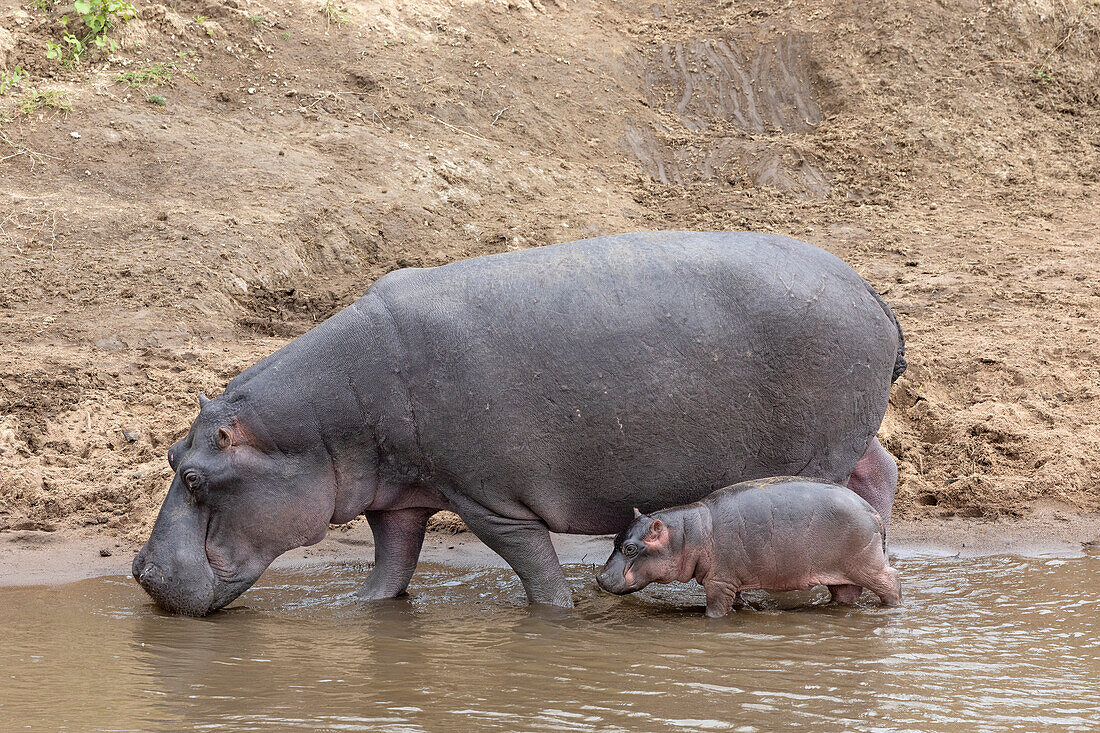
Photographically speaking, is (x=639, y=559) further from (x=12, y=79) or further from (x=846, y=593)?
(x=12, y=79)

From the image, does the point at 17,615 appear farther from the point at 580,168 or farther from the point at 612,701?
the point at 580,168

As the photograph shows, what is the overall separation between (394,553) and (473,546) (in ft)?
3.82

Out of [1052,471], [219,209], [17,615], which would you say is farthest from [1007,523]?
[219,209]

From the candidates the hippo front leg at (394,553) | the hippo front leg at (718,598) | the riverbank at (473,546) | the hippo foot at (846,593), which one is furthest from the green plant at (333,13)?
the hippo foot at (846,593)

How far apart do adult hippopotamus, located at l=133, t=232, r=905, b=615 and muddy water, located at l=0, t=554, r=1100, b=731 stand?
1.40 ft

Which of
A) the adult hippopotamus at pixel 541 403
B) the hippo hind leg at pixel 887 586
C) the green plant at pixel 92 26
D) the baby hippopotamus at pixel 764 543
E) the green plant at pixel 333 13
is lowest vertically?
the hippo hind leg at pixel 887 586

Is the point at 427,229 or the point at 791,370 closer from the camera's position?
the point at 791,370

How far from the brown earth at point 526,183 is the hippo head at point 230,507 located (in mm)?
1688

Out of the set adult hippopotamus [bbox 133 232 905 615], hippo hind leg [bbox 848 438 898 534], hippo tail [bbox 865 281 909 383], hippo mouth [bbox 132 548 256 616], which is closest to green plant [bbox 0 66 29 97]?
adult hippopotamus [bbox 133 232 905 615]

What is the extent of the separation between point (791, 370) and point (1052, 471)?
2686 millimetres

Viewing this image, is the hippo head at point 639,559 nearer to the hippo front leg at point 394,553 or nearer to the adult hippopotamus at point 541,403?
the adult hippopotamus at point 541,403

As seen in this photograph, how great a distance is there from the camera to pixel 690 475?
566 centimetres

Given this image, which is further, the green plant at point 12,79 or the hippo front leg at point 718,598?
the green plant at point 12,79

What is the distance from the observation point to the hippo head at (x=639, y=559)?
219 inches
